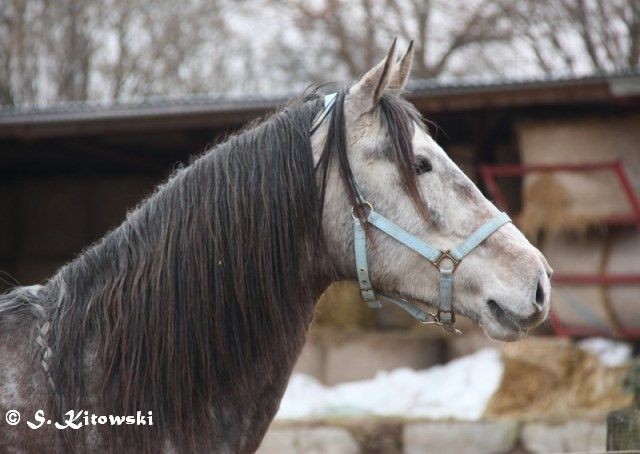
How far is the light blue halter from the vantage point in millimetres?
2568

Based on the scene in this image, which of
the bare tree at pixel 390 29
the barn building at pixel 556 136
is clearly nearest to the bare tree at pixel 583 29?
the bare tree at pixel 390 29

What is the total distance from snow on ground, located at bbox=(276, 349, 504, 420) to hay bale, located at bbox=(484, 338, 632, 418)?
271 millimetres

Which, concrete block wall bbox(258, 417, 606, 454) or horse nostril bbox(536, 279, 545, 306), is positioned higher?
horse nostril bbox(536, 279, 545, 306)

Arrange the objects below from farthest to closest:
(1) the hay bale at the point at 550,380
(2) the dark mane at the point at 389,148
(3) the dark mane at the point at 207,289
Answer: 1. (1) the hay bale at the point at 550,380
2. (2) the dark mane at the point at 389,148
3. (3) the dark mane at the point at 207,289

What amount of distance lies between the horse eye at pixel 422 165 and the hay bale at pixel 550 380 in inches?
173

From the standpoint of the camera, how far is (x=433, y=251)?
2588mm

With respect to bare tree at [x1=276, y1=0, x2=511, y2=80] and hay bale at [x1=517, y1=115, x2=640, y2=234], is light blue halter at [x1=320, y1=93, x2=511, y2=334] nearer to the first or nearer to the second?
hay bale at [x1=517, y1=115, x2=640, y2=234]

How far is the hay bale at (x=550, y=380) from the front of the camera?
6691 mm

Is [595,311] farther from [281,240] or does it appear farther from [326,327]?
[281,240]

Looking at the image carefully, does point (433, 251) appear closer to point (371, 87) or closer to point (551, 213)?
point (371, 87)

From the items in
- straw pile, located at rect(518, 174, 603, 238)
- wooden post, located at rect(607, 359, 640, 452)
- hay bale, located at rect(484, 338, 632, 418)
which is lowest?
hay bale, located at rect(484, 338, 632, 418)

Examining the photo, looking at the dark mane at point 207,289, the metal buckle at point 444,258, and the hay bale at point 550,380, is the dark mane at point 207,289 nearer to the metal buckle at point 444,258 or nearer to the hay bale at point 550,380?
the metal buckle at point 444,258
